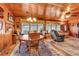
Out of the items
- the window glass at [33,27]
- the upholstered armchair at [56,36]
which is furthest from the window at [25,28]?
the upholstered armchair at [56,36]

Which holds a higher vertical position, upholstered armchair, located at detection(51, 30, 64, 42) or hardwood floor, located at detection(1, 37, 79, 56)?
upholstered armchair, located at detection(51, 30, 64, 42)

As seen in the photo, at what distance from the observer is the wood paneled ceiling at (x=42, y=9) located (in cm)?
256

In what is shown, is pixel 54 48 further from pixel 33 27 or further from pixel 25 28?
pixel 25 28

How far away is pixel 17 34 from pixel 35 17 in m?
0.45

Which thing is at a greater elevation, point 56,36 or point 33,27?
point 33,27

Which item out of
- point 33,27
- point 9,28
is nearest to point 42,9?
point 33,27

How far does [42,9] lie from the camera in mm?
2586

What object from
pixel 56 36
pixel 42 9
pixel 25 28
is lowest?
pixel 56 36

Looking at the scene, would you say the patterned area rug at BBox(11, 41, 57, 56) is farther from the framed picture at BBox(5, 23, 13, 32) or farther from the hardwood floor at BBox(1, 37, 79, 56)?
the framed picture at BBox(5, 23, 13, 32)

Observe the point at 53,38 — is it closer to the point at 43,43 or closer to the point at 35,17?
the point at 43,43

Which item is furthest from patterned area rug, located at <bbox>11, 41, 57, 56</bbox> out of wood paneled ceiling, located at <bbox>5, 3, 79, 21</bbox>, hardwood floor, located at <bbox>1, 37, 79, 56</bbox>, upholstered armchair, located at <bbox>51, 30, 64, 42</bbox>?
wood paneled ceiling, located at <bbox>5, 3, 79, 21</bbox>

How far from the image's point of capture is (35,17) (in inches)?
102

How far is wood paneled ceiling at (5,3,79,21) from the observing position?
8.39 ft

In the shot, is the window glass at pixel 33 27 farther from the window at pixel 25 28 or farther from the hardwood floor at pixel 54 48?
the hardwood floor at pixel 54 48
